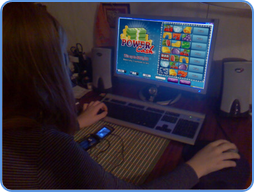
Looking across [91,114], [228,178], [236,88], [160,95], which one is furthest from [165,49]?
[228,178]

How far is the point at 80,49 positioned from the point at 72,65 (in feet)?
0.60

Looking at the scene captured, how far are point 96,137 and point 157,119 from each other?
28cm

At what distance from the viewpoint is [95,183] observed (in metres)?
0.57

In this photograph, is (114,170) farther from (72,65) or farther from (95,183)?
(72,65)

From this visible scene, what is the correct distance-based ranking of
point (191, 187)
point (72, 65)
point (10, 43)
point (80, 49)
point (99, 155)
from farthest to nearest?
point (80, 49), point (72, 65), point (99, 155), point (191, 187), point (10, 43)

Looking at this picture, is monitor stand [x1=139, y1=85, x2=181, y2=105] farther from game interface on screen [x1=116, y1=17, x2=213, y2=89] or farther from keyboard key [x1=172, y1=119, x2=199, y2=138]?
keyboard key [x1=172, y1=119, x2=199, y2=138]

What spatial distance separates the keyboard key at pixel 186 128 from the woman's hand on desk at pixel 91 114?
337mm

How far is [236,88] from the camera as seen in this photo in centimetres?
93

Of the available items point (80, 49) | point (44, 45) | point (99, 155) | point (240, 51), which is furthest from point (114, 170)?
point (80, 49)

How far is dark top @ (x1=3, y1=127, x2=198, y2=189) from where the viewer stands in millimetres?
498

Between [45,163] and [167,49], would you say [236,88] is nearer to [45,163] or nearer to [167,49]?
[167,49]

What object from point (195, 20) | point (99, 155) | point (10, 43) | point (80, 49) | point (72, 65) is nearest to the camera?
point (10, 43)

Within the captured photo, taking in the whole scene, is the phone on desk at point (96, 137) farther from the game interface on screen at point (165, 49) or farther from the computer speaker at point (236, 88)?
the computer speaker at point (236, 88)

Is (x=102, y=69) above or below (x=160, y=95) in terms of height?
above
